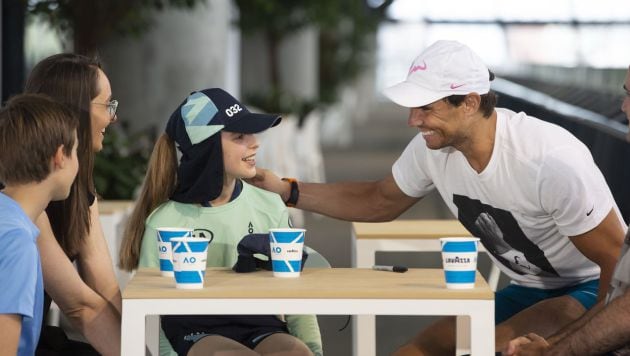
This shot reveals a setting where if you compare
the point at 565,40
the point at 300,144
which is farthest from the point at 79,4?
the point at 565,40

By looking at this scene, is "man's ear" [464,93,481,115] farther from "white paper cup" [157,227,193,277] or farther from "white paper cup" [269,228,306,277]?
"white paper cup" [157,227,193,277]

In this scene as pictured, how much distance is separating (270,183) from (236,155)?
0.62 m

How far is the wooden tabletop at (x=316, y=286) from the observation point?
3139 millimetres

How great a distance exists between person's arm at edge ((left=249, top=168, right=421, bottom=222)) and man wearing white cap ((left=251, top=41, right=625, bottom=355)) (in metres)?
0.38

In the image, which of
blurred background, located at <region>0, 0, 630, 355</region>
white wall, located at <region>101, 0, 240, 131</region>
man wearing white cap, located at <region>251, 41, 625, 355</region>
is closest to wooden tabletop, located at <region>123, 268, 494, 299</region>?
man wearing white cap, located at <region>251, 41, 625, 355</region>

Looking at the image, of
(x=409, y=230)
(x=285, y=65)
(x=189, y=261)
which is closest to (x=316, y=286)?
(x=189, y=261)

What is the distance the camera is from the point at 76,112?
371 cm

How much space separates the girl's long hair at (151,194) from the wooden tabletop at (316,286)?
305 mm

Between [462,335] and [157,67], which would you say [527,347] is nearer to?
[462,335]

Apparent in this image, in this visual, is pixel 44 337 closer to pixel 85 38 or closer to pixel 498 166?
pixel 498 166

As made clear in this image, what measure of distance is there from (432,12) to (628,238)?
47052mm

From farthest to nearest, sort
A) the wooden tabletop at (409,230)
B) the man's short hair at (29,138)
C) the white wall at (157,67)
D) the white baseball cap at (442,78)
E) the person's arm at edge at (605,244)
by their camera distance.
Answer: the white wall at (157,67) < the wooden tabletop at (409,230) < the white baseball cap at (442,78) < the person's arm at edge at (605,244) < the man's short hair at (29,138)

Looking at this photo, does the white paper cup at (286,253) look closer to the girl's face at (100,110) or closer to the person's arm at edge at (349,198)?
the girl's face at (100,110)

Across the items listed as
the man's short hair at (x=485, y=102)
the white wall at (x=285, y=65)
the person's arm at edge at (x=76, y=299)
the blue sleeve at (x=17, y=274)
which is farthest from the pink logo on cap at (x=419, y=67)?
the white wall at (x=285, y=65)
